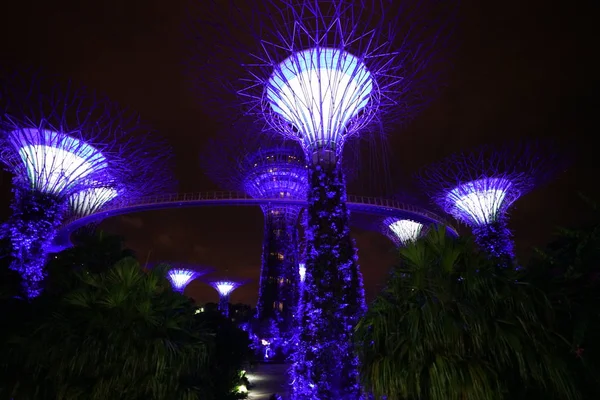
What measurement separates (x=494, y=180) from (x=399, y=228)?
761 inches

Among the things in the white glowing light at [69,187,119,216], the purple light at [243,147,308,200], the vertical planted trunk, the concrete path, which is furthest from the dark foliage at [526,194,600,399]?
the white glowing light at [69,187,119,216]

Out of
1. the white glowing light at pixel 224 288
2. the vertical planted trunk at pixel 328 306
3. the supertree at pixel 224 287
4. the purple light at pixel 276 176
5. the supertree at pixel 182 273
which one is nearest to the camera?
the vertical planted trunk at pixel 328 306

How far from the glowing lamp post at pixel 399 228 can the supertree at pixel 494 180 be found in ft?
44.9

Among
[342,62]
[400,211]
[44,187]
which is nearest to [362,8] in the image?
[342,62]

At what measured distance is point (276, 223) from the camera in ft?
153

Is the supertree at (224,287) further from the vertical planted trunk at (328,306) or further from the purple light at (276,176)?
the vertical planted trunk at (328,306)

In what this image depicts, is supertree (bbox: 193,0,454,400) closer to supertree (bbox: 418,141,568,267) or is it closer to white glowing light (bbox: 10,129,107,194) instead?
white glowing light (bbox: 10,129,107,194)

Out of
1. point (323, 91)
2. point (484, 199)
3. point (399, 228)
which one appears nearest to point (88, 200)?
point (323, 91)

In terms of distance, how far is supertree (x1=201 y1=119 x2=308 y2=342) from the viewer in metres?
42.9

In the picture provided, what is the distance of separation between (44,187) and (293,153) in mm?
30748

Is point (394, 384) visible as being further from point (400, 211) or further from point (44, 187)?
point (400, 211)

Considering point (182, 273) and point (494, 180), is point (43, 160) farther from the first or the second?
point (182, 273)

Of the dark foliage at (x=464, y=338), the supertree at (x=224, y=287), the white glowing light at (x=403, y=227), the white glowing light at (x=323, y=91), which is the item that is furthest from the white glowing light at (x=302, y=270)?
the supertree at (x=224, y=287)

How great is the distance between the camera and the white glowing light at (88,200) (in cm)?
3984
